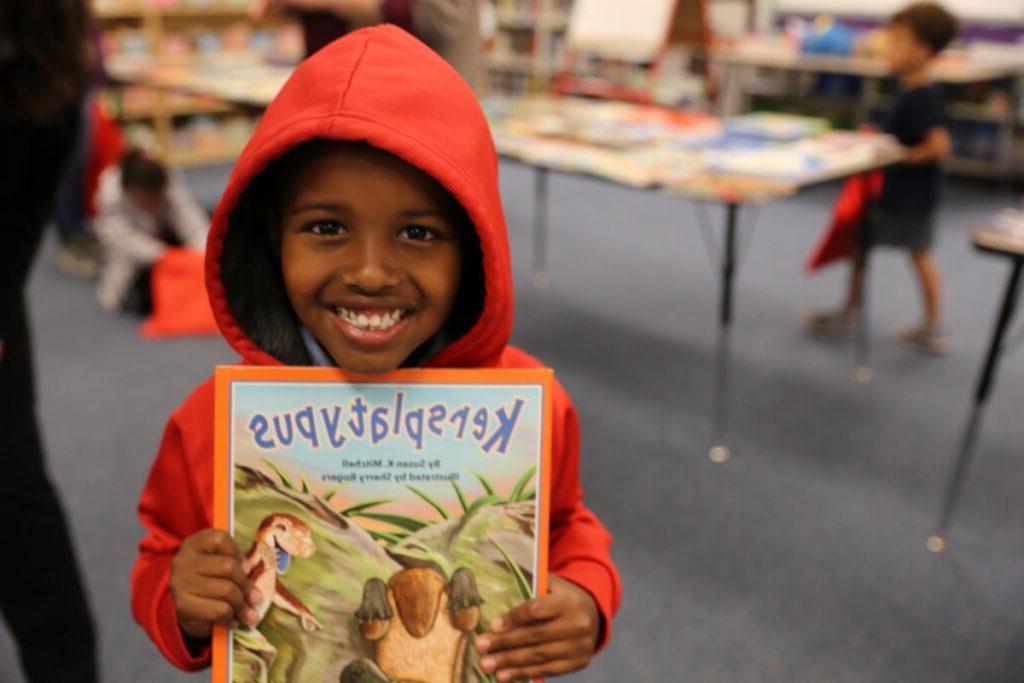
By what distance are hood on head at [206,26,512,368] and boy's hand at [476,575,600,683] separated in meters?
0.23

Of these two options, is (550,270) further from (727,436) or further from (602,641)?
(602,641)

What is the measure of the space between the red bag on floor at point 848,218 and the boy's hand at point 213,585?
271 cm

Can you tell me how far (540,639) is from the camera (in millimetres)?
744

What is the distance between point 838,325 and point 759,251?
1055 mm

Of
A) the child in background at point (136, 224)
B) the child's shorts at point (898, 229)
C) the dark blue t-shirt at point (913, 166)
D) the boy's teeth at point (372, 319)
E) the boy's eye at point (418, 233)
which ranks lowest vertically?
the child in background at point (136, 224)

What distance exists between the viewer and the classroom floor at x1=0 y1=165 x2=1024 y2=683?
1.83 m

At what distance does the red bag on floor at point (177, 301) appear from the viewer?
3285mm

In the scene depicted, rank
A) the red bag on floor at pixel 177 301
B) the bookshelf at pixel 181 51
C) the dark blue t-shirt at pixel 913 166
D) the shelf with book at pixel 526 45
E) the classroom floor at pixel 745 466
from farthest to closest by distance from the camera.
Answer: the shelf with book at pixel 526 45 → the bookshelf at pixel 181 51 → the red bag on floor at pixel 177 301 → the dark blue t-shirt at pixel 913 166 → the classroom floor at pixel 745 466

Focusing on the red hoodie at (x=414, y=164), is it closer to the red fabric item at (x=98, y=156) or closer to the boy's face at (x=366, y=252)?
the boy's face at (x=366, y=252)

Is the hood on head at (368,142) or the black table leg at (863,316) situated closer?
the hood on head at (368,142)

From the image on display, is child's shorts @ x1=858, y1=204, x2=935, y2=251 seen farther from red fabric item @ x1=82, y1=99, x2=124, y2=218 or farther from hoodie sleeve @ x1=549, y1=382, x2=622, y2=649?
red fabric item @ x1=82, y1=99, x2=124, y2=218

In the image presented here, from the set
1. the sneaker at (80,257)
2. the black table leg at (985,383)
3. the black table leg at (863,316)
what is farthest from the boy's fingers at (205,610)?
the sneaker at (80,257)

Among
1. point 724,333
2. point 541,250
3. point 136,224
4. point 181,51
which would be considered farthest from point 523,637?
point 181,51

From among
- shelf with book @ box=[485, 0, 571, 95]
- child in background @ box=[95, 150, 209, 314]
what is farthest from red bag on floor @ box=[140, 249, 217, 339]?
shelf with book @ box=[485, 0, 571, 95]
